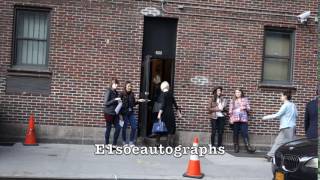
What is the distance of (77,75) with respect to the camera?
44.5ft

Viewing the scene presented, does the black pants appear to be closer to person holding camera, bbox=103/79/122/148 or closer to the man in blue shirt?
the man in blue shirt

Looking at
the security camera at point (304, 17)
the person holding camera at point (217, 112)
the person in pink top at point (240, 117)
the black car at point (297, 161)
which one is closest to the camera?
the black car at point (297, 161)

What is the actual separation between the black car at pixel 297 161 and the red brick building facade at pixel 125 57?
5875mm

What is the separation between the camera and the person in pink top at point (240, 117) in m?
13.5

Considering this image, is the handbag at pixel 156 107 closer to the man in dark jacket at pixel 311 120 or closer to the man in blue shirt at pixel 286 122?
the man in blue shirt at pixel 286 122

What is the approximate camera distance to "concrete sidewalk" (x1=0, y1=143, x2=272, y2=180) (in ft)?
31.5

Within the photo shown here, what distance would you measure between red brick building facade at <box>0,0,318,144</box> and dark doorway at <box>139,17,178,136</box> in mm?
124

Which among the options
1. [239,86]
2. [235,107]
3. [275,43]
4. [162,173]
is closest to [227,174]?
[162,173]

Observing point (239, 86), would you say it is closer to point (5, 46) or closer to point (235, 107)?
point (235, 107)

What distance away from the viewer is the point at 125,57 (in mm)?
13750

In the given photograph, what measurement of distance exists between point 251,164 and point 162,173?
2705mm

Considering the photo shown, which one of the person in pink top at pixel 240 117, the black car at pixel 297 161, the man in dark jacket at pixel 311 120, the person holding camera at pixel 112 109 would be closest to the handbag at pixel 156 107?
the person holding camera at pixel 112 109

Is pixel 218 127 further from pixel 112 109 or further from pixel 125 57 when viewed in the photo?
pixel 125 57


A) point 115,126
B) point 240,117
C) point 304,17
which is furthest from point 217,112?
point 304,17
